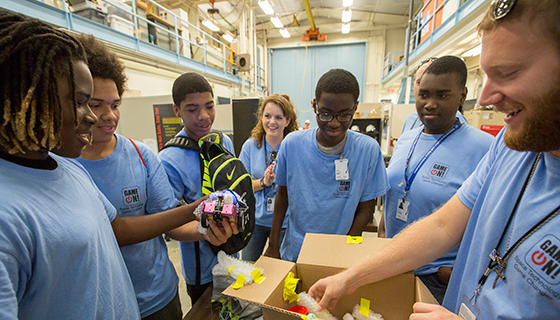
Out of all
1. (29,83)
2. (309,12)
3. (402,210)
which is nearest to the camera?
(29,83)

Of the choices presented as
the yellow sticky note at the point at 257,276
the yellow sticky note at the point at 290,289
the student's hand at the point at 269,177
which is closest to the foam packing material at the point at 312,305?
the yellow sticky note at the point at 290,289

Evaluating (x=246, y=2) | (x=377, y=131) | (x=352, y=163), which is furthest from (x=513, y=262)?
(x=246, y=2)

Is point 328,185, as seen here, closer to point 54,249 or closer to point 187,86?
point 187,86

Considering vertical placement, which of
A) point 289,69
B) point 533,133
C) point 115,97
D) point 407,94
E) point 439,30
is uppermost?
point 289,69

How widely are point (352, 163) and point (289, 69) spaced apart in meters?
10.1

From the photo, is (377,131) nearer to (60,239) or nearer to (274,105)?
(274,105)

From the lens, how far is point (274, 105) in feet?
6.28

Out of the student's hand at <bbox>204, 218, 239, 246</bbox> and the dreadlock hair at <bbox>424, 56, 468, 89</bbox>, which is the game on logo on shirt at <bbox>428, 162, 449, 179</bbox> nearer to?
the dreadlock hair at <bbox>424, 56, 468, 89</bbox>

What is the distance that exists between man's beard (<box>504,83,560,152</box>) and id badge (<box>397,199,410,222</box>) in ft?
2.36

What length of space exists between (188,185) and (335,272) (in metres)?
0.79

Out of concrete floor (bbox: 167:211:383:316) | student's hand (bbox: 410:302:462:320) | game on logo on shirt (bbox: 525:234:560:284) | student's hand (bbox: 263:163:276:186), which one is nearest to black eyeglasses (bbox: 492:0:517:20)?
game on logo on shirt (bbox: 525:234:560:284)

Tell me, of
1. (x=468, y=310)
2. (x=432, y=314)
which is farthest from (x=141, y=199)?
(x=468, y=310)

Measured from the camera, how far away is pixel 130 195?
0.93m

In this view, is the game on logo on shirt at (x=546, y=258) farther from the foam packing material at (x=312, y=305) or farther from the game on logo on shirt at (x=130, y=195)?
the game on logo on shirt at (x=130, y=195)
